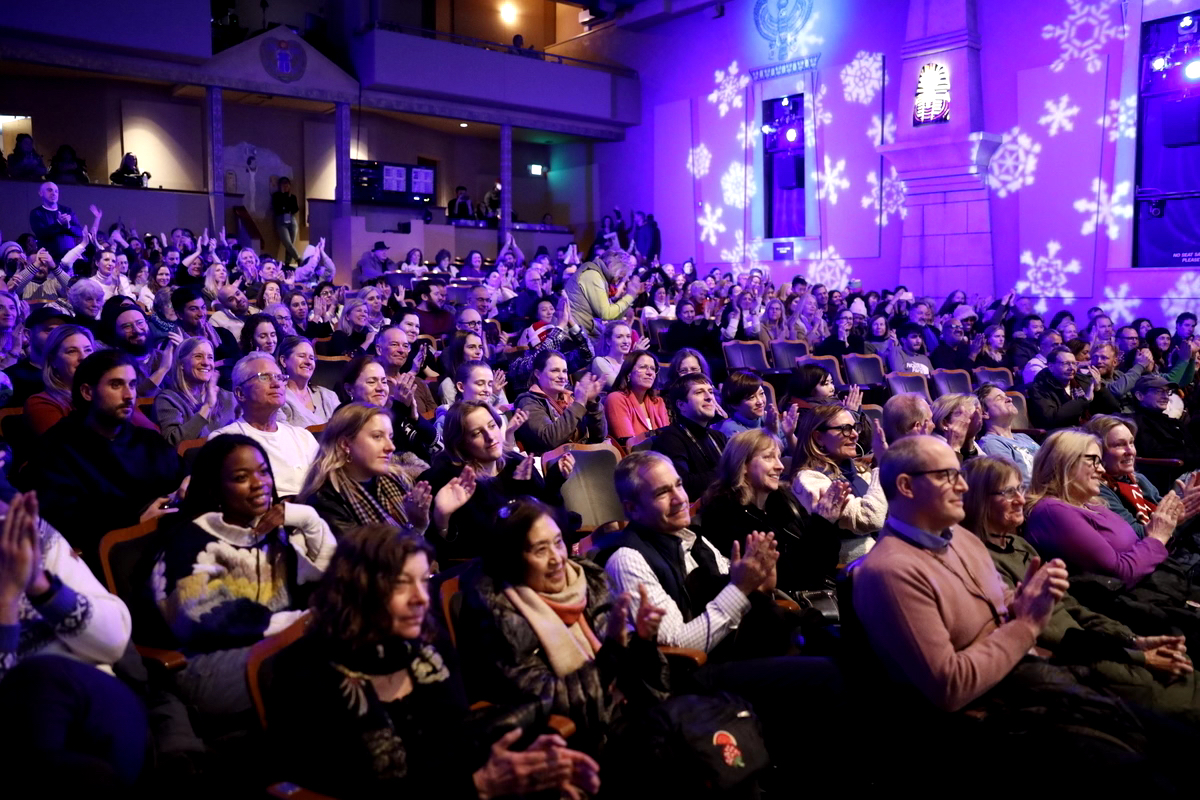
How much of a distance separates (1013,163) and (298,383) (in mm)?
9364

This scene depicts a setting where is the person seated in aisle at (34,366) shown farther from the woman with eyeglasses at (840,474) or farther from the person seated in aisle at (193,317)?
the woman with eyeglasses at (840,474)

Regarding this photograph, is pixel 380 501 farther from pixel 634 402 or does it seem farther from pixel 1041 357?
pixel 1041 357

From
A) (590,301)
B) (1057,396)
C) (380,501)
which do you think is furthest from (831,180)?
(380,501)

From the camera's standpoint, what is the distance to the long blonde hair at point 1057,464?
275 centimetres

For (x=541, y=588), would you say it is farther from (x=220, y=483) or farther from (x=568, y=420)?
(x=568, y=420)

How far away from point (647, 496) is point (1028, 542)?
43.8 inches

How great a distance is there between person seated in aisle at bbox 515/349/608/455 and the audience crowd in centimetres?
14

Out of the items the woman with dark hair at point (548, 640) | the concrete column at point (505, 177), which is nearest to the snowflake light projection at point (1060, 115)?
the concrete column at point (505, 177)

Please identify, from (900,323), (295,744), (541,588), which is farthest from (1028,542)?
(900,323)

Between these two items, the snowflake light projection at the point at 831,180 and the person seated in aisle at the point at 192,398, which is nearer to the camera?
the person seated in aisle at the point at 192,398

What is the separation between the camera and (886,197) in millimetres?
12016

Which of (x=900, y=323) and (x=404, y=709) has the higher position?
(x=900, y=323)

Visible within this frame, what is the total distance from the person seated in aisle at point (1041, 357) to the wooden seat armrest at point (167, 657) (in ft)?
17.7

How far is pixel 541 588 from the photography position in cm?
194
